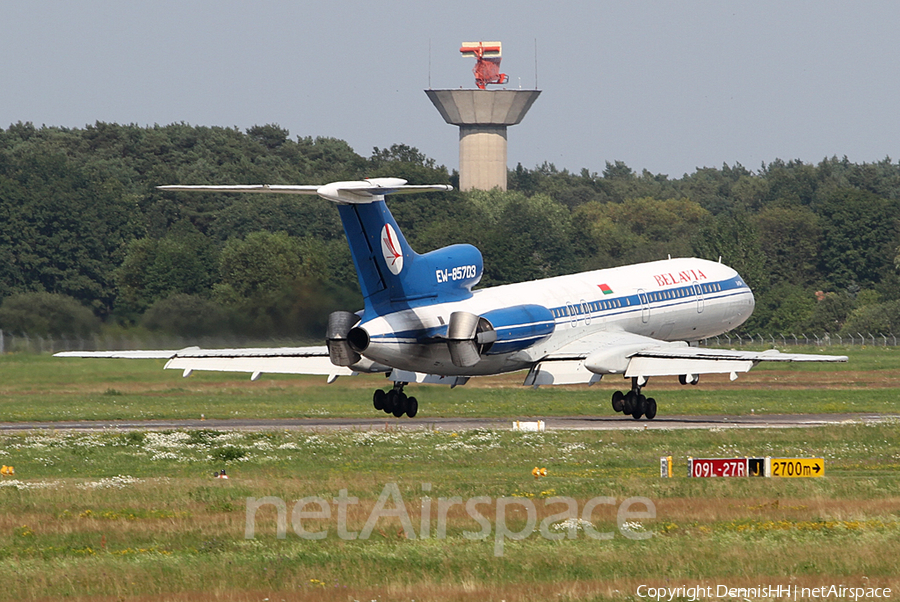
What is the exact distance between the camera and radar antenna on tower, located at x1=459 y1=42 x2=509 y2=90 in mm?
168500

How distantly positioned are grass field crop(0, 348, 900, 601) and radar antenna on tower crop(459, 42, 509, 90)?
123184mm

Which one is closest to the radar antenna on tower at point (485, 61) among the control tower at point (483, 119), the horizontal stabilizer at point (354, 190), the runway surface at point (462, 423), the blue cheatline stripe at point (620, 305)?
the control tower at point (483, 119)

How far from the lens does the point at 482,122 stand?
16475cm

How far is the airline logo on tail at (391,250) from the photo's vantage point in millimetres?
41094

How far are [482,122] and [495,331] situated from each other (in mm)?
121515

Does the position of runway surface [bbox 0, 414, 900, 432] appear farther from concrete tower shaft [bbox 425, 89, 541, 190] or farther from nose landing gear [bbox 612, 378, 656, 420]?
concrete tower shaft [bbox 425, 89, 541, 190]

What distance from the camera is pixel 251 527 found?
24359mm

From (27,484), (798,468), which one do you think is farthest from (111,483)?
(798,468)

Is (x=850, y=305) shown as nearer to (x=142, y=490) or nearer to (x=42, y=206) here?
(x=42, y=206)

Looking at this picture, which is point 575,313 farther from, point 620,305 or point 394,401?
point 394,401

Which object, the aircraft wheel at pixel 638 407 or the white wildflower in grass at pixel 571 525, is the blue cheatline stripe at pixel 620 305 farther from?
the white wildflower in grass at pixel 571 525

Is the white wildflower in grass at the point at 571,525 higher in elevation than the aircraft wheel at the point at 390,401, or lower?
lower

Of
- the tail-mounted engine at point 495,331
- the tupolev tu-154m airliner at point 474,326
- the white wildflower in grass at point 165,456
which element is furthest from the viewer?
the tail-mounted engine at point 495,331

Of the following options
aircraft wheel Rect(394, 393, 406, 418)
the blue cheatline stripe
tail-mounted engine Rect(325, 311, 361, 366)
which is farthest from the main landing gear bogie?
tail-mounted engine Rect(325, 311, 361, 366)
